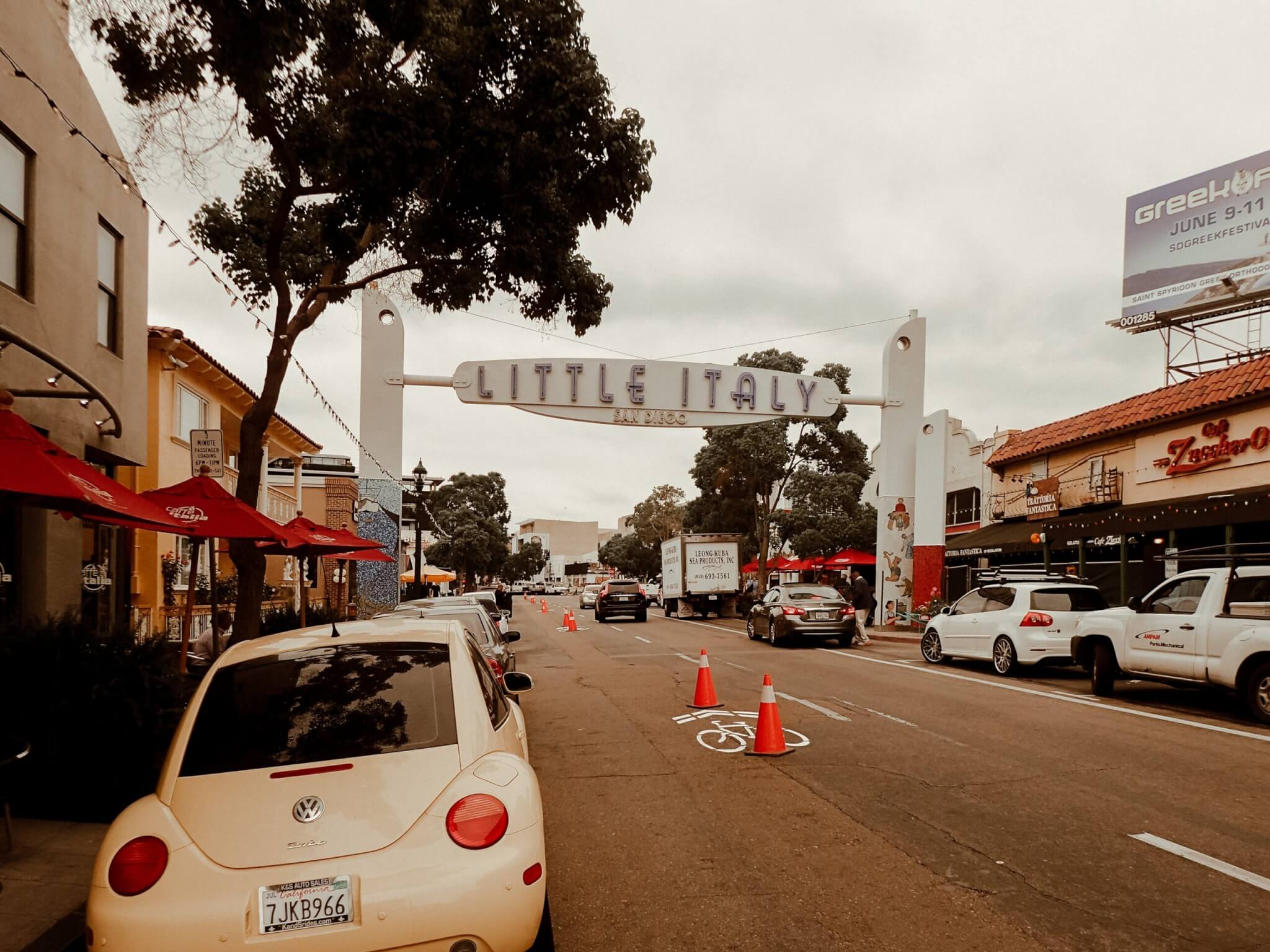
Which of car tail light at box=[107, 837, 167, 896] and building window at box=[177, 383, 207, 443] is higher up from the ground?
building window at box=[177, 383, 207, 443]

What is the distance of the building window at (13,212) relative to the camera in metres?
10.4

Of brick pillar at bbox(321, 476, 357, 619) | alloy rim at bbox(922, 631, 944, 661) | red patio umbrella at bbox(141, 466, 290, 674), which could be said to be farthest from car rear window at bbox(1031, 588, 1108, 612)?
brick pillar at bbox(321, 476, 357, 619)

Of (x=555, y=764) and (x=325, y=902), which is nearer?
(x=325, y=902)

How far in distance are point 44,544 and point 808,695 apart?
32.9 feet

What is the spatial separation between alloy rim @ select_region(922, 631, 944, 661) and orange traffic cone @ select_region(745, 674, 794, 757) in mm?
9775

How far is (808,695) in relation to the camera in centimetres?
1288

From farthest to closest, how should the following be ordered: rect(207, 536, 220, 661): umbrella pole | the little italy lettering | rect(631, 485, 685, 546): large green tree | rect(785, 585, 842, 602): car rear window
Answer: rect(631, 485, 685, 546): large green tree < rect(785, 585, 842, 602): car rear window < the little italy lettering < rect(207, 536, 220, 661): umbrella pole

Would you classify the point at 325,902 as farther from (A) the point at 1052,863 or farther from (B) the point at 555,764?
A: (B) the point at 555,764

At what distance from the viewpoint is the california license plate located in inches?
132

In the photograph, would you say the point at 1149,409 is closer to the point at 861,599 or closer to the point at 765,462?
the point at 861,599

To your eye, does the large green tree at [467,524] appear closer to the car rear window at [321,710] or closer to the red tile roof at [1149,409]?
the red tile roof at [1149,409]

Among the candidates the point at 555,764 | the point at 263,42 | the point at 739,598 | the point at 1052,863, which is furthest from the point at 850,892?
the point at 739,598

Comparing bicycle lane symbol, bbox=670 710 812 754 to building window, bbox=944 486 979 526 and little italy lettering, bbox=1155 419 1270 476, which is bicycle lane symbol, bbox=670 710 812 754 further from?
building window, bbox=944 486 979 526

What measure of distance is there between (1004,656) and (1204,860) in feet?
35.3
